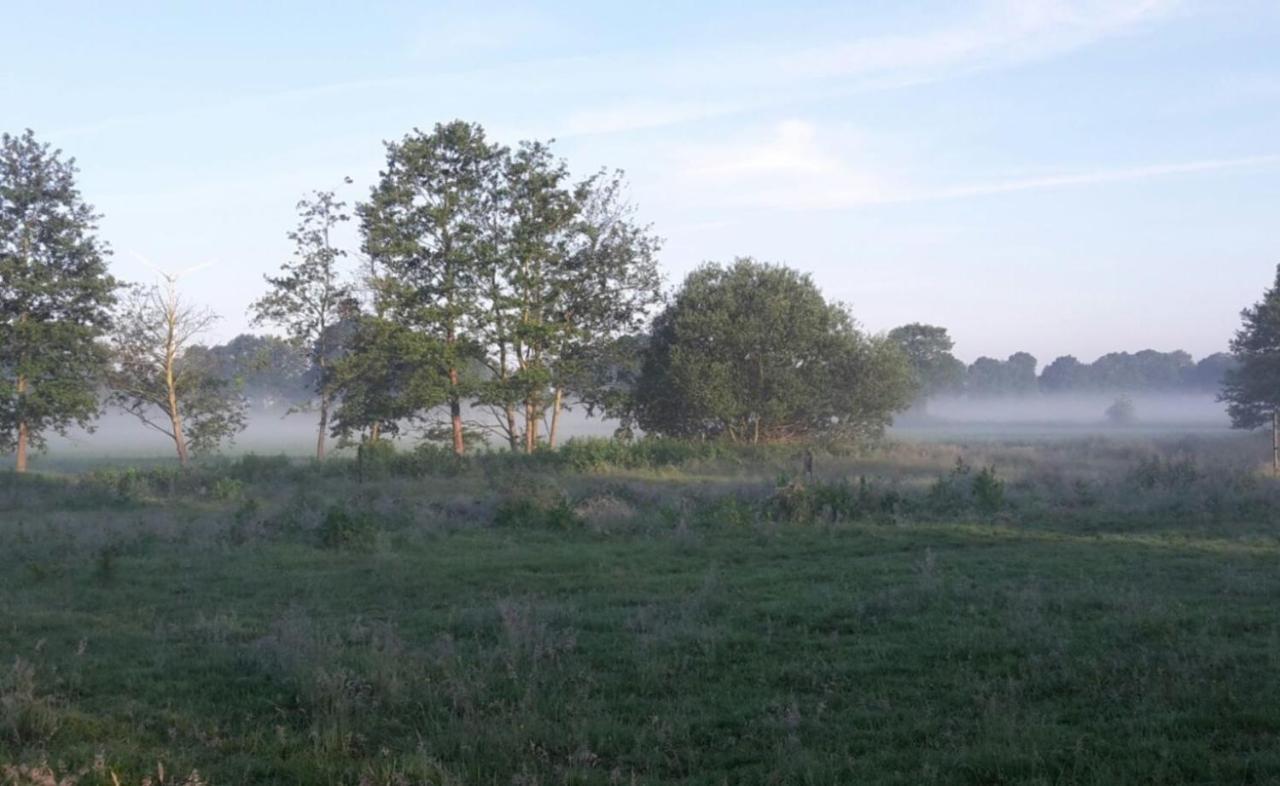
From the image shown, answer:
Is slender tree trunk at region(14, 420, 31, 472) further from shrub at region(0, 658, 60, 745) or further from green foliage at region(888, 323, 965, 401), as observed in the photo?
green foliage at region(888, 323, 965, 401)

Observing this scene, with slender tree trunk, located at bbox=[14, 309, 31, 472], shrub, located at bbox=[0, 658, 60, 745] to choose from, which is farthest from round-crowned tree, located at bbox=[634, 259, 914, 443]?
shrub, located at bbox=[0, 658, 60, 745]

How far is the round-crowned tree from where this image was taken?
36844 mm

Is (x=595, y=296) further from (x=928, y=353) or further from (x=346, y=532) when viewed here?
(x=928, y=353)

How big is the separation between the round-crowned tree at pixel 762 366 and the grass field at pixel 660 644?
63.9ft

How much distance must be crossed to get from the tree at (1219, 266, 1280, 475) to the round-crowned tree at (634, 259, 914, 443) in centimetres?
1986

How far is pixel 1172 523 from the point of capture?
15359mm

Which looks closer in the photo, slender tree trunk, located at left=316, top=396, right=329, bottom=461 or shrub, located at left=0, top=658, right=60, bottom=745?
shrub, located at left=0, top=658, right=60, bottom=745

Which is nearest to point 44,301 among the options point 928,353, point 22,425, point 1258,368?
point 22,425

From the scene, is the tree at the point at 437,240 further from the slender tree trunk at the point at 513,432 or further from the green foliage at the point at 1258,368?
the green foliage at the point at 1258,368

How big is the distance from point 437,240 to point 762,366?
12.5 metres

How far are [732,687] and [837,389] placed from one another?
31.9 meters

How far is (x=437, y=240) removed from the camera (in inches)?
1361

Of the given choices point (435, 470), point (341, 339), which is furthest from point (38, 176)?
point (435, 470)

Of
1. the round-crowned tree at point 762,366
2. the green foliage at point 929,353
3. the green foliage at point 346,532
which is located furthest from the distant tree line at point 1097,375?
the green foliage at point 346,532
